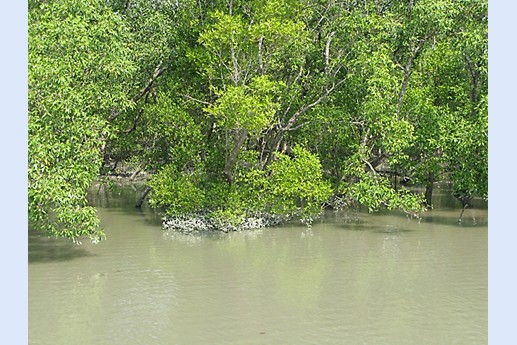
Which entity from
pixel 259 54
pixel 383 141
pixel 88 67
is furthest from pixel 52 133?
pixel 383 141

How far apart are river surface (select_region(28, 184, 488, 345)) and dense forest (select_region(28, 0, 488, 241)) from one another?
121 cm

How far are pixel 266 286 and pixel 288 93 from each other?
8.85 metres

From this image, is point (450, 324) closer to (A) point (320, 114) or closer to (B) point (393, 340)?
(B) point (393, 340)

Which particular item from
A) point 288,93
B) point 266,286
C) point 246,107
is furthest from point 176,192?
point 266,286

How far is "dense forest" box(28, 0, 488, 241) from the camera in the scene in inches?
630

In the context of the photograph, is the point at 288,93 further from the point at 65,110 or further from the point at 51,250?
the point at 51,250

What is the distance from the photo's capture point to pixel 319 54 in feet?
63.4

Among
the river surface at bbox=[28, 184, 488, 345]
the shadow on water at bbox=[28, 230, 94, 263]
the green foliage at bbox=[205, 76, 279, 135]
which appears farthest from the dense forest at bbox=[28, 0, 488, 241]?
the river surface at bbox=[28, 184, 488, 345]

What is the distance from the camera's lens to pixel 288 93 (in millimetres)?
18891

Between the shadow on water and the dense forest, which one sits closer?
the shadow on water

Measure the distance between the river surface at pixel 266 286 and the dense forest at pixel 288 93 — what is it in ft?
3.97

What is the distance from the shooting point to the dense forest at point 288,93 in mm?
16000

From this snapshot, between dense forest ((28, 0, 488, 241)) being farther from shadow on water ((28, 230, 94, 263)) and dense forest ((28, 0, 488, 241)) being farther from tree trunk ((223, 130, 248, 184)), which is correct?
shadow on water ((28, 230, 94, 263))

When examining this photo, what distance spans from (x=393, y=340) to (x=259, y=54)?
10186 mm
